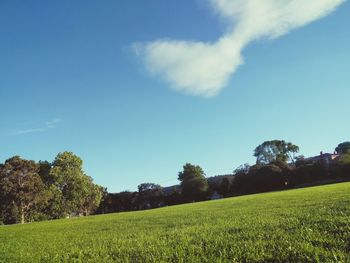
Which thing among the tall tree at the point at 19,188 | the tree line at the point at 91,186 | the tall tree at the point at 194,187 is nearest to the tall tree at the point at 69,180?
the tree line at the point at 91,186

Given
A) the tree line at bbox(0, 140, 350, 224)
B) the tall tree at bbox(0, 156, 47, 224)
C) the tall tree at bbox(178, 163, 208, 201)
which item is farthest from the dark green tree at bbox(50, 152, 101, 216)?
the tall tree at bbox(178, 163, 208, 201)

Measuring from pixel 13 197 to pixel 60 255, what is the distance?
6994 cm

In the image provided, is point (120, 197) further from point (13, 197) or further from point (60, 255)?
point (60, 255)

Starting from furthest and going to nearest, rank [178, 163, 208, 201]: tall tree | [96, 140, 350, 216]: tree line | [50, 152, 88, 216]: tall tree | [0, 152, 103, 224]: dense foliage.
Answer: [178, 163, 208, 201]: tall tree → [96, 140, 350, 216]: tree line → [50, 152, 88, 216]: tall tree → [0, 152, 103, 224]: dense foliage

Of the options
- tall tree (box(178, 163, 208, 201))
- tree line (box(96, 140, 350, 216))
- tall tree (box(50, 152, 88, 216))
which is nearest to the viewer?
tall tree (box(50, 152, 88, 216))

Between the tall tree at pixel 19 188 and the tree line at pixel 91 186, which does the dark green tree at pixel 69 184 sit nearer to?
the tree line at pixel 91 186

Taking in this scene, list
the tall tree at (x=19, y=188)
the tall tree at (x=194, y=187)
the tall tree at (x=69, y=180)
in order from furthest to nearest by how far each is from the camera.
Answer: the tall tree at (x=194, y=187) < the tall tree at (x=69, y=180) < the tall tree at (x=19, y=188)

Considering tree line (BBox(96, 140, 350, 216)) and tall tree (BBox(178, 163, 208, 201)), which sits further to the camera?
tall tree (BBox(178, 163, 208, 201))

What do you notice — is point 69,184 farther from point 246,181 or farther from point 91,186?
point 246,181

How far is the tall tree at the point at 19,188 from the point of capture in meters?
73.6

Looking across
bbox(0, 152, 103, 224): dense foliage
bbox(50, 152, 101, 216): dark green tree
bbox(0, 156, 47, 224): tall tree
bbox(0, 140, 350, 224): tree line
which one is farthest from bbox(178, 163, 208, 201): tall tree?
bbox(0, 156, 47, 224): tall tree

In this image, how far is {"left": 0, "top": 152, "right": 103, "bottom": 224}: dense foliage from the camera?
244 ft

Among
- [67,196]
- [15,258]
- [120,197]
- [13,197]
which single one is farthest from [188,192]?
[15,258]

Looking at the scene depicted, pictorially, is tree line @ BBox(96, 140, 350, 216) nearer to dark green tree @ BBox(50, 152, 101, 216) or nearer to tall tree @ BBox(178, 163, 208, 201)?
tall tree @ BBox(178, 163, 208, 201)
